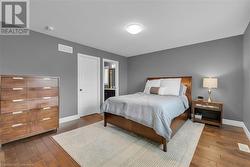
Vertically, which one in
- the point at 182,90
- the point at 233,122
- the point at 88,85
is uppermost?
the point at 88,85

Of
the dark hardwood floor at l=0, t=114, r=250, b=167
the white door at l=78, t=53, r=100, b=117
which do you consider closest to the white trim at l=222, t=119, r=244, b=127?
the dark hardwood floor at l=0, t=114, r=250, b=167

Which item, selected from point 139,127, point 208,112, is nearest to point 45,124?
point 139,127

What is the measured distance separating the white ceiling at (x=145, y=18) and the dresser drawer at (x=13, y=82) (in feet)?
3.94

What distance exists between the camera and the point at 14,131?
82.4 inches

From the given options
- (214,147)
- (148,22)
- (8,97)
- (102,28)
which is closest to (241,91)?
(214,147)

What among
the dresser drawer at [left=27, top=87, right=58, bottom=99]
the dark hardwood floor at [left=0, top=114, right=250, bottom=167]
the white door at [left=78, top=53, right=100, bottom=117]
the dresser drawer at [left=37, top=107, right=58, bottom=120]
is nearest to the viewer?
the dark hardwood floor at [left=0, top=114, right=250, bottom=167]

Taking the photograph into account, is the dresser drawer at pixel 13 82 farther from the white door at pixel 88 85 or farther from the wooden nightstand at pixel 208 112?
the wooden nightstand at pixel 208 112

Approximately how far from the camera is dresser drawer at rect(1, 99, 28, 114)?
1.99 m

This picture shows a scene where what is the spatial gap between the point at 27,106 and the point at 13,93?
334 mm

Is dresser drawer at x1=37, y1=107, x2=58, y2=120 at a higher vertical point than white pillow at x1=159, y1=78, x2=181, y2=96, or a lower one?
lower

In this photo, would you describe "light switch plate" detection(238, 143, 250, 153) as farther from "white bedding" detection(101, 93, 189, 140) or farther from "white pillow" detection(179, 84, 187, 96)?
"white pillow" detection(179, 84, 187, 96)

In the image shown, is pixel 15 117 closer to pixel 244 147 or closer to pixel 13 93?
pixel 13 93

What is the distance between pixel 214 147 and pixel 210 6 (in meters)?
2.39

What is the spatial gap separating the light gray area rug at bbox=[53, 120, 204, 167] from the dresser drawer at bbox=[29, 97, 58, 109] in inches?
27.6
